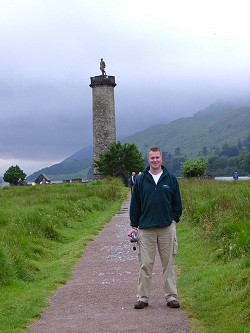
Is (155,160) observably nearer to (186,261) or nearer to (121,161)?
(186,261)

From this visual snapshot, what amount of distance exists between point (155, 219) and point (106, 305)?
4.73 feet

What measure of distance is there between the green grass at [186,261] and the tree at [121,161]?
3606 centimetres

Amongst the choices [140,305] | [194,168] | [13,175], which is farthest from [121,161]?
[140,305]

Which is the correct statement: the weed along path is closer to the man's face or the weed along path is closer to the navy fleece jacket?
the navy fleece jacket

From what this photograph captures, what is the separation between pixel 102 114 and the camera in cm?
6488

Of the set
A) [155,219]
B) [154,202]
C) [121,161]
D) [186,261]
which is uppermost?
[121,161]

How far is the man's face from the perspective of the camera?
7.56m

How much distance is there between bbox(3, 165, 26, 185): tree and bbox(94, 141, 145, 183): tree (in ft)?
48.0

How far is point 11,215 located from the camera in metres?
16.3

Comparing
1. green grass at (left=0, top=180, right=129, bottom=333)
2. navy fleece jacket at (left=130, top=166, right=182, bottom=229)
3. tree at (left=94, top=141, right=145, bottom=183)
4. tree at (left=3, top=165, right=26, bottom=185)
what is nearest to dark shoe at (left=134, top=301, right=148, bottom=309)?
navy fleece jacket at (left=130, top=166, right=182, bottom=229)

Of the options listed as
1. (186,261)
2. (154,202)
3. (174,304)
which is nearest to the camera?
(174,304)

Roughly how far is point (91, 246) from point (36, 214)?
2.62m

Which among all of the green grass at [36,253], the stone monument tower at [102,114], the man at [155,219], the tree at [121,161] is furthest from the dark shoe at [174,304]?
the stone monument tower at [102,114]

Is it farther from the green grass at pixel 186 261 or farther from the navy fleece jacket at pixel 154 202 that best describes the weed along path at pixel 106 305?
the navy fleece jacket at pixel 154 202
